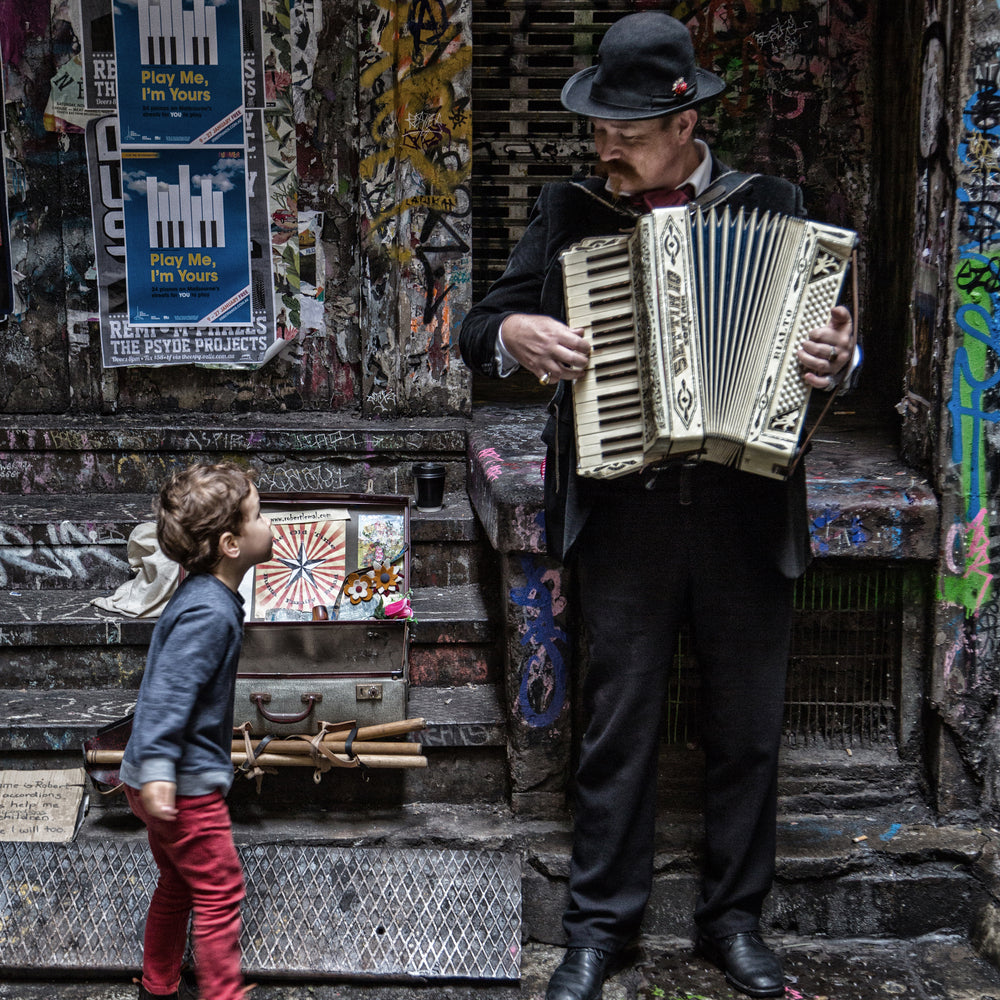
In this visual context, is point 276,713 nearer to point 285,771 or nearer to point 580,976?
point 285,771

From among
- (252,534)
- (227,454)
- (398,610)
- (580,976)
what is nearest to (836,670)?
(580,976)

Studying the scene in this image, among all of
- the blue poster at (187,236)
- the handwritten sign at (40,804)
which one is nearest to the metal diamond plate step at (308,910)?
the handwritten sign at (40,804)

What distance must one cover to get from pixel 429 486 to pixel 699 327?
2067mm

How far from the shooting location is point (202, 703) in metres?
2.58

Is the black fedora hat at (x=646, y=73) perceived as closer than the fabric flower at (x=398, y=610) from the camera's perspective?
Yes

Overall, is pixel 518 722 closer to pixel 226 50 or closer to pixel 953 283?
pixel 953 283

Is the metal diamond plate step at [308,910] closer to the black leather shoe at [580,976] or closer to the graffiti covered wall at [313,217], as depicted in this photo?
the black leather shoe at [580,976]

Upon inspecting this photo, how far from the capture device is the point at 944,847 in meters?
3.33

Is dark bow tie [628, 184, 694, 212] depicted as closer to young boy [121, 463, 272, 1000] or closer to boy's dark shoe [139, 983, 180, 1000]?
young boy [121, 463, 272, 1000]

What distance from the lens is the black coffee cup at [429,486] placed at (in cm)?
442

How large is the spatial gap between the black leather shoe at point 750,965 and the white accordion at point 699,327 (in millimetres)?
1321

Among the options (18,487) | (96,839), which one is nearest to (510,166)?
(18,487)

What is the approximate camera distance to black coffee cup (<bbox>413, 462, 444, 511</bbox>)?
4.42 metres

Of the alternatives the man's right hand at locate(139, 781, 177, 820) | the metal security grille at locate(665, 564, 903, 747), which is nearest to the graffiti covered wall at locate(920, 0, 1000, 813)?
the metal security grille at locate(665, 564, 903, 747)
